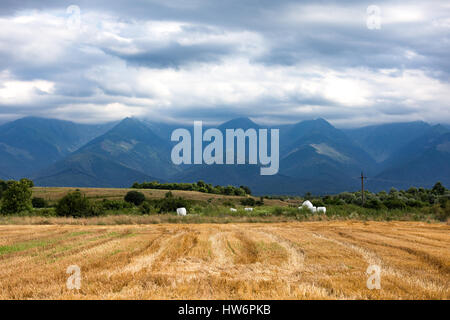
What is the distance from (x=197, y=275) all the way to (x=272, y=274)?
2158 mm

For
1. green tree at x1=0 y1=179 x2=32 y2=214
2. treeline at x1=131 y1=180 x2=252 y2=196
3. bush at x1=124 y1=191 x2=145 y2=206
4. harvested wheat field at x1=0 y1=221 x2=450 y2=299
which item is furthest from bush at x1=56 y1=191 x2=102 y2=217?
treeline at x1=131 y1=180 x2=252 y2=196

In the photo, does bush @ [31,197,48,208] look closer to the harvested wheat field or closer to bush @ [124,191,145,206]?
bush @ [124,191,145,206]

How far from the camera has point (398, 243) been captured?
64.4ft

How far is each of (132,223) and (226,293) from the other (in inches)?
1047

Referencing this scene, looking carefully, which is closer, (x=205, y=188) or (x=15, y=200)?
(x=15, y=200)

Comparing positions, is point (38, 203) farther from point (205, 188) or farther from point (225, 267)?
point (205, 188)

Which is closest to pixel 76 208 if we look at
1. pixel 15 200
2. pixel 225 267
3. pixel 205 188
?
pixel 15 200

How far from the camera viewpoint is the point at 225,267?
1401cm

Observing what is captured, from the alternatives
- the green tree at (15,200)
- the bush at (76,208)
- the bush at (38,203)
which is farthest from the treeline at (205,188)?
the bush at (76,208)

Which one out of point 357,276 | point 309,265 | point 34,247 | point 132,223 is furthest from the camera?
point 132,223
